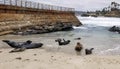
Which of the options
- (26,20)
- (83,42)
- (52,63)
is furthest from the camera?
(26,20)

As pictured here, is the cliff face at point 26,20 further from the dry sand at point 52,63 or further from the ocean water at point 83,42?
the dry sand at point 52,63

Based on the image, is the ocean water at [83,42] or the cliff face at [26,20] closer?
the ocean water at [83,42]

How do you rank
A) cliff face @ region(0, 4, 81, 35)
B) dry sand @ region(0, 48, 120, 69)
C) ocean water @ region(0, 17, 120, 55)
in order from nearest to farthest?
dry sand @ region(0, 48, 120, 69), ocean water @ region(0, 17, 120, 55), cliff face @ region(0, 4, 81, 35)

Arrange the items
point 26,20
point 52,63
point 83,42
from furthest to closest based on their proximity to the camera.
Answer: point 26,20 < point 83,42 < point 52,63

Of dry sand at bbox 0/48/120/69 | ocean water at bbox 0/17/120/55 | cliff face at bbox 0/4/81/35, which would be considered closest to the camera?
dry sand at bbox 0/48/120/69

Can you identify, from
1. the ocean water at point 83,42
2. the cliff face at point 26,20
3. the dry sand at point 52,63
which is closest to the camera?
the dry sand at point 52,63

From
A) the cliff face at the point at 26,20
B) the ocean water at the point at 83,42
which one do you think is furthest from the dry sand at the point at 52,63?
the cliff face at the point at 26,20

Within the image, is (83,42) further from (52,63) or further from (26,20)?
(26,20)

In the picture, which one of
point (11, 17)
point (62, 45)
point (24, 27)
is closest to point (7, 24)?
point (11, 17)

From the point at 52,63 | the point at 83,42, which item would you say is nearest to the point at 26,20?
the point at 83,42

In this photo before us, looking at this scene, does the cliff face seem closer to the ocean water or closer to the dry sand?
the ocean water

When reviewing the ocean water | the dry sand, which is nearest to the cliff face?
the ocean water

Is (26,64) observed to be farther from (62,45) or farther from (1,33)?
(1,33)

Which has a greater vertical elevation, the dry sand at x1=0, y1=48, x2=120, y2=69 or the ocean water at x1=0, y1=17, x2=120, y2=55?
the dry sand at x1=0, y1=48, x2=120, y2=69
